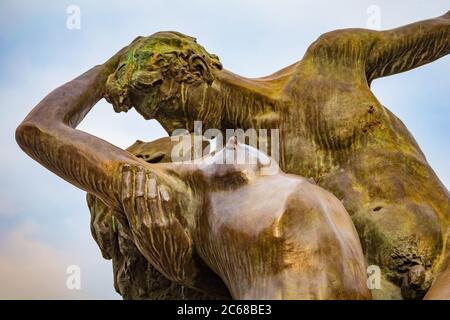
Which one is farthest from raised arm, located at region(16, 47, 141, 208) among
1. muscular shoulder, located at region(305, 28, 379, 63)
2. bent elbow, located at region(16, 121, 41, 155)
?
muscular shoulder, located at region(305, 28, 379, 63)

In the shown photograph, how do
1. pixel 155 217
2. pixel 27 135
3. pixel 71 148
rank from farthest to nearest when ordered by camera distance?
pixel 27 135 < pixel 71 148 < pixel 155 217

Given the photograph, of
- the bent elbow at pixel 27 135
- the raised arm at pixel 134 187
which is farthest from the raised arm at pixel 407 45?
the bent elbow at pixel 27 135

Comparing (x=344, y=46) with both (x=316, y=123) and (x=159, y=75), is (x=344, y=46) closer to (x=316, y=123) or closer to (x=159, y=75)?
(x=316, y=123)

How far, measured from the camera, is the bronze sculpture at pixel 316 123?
184 inches

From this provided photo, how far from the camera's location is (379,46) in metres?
5.34

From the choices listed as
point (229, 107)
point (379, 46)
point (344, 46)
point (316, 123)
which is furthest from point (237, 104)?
point (379, 46)

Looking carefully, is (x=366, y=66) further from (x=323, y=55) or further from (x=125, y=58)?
(x=125, y=58)

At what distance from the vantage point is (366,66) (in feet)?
17.6

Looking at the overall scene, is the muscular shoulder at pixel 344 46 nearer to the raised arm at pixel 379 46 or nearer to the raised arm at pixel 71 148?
the raised arm at pixel 379 46

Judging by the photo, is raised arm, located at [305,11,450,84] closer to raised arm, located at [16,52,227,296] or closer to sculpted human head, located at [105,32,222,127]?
sculpted human head, located at [105,32,222,127]

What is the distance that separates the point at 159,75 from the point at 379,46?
0.99 m

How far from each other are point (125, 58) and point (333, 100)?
87 centimetres

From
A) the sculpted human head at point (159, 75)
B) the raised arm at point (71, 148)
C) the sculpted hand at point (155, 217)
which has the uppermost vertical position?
the sculpted human head at point (159, 75)

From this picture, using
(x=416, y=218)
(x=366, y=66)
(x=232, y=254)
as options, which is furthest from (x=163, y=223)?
(x=366, y=66)
